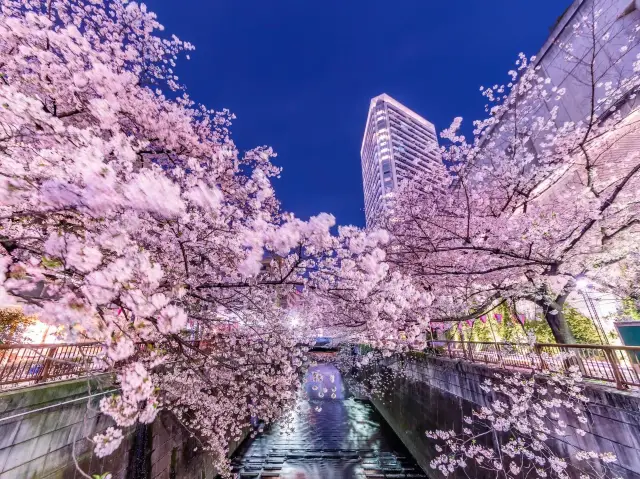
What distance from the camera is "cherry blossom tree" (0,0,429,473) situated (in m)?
3.02

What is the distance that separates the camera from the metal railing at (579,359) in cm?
621

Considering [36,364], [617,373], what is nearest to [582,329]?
[617,373]

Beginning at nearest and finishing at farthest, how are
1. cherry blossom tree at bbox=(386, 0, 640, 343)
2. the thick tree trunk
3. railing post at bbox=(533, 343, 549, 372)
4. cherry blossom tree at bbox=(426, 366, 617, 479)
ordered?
1. cherry blossom tree at bbox=(426, 366, 617, 479)
2. railing post at bbox=(533, 343, 549, 372)
3. cherry blossom tree at bbox=(386, 0, 640, 343)
4. the thick tree trunk

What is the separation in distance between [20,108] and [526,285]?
1448 cm

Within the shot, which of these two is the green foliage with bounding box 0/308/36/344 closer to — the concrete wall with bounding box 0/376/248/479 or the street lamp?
the concrete wall with bounding box 0/376/248/479

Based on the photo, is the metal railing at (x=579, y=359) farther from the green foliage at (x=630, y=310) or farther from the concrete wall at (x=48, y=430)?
the concrete wall at (x=48, y=430)

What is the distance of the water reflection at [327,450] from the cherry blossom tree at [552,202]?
291 inches

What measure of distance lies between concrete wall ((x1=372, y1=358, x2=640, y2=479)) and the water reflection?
1274 millimetres

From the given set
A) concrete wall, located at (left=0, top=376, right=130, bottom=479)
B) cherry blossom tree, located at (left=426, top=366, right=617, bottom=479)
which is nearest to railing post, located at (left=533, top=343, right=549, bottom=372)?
cherry blossom tree, located at (left=426, top=366, right=617, bottom=479)

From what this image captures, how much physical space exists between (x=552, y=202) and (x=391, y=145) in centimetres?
7275

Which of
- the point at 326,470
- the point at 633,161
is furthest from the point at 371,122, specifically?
the point at 326,470

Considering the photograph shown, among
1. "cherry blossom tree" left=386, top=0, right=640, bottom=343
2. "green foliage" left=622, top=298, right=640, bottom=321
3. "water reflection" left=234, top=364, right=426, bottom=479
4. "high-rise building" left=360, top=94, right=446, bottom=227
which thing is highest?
"high-rise building" left=360, top=94, right=446, bottom=227

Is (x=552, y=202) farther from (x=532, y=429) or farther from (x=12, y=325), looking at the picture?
(x=12, y=325)

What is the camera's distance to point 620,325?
1145cm
